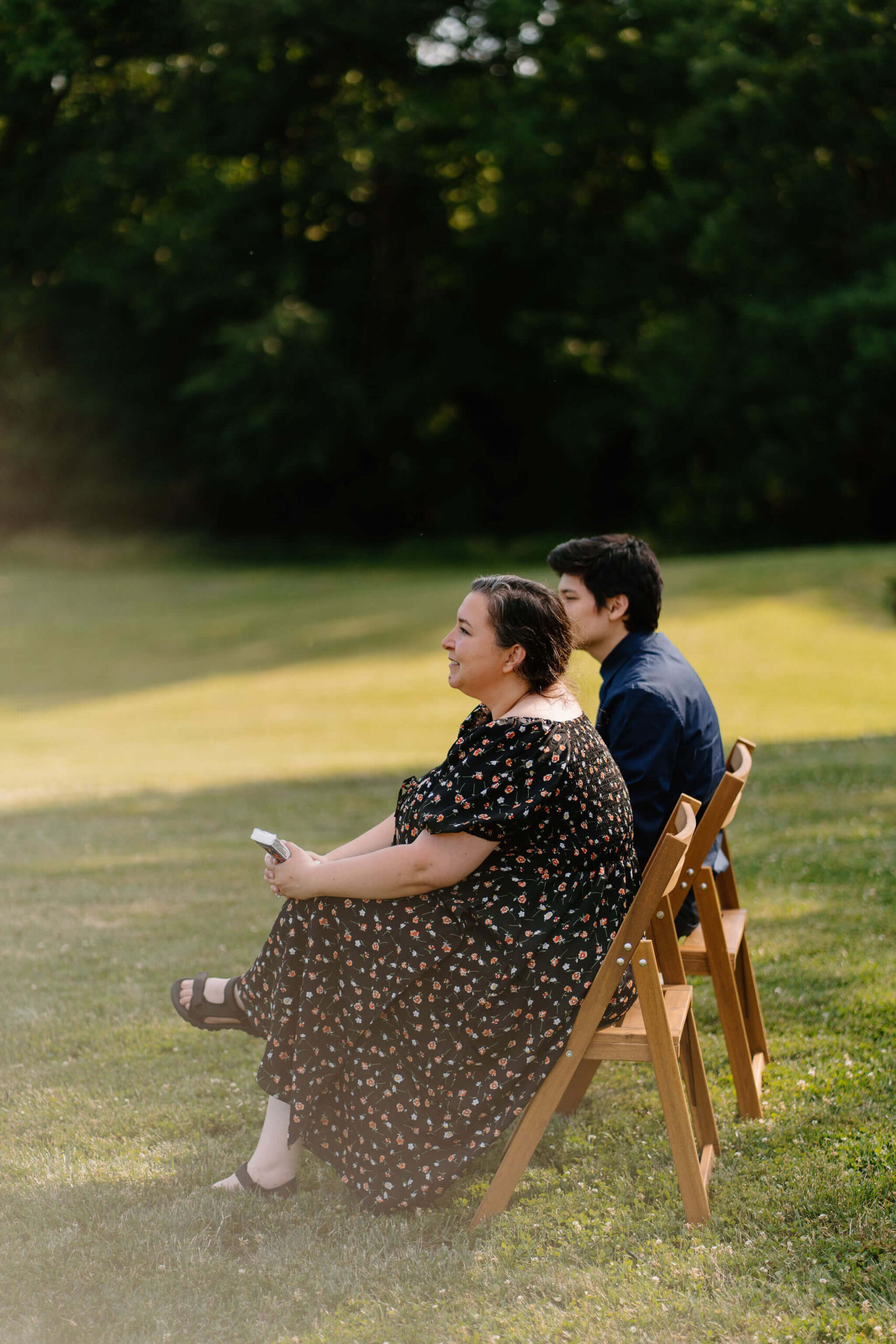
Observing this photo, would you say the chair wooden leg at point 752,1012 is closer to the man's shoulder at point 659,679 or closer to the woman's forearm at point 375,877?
the man's shoulder at point 659,679

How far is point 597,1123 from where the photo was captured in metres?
3.99

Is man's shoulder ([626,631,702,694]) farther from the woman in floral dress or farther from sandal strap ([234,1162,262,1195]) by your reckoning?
sandal strap ([234,1162,262,1195])

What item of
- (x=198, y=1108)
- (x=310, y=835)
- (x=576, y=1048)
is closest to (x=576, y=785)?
(x=576, y=1048)

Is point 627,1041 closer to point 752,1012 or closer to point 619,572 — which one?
point 752,1012

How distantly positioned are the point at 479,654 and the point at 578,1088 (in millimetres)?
1546

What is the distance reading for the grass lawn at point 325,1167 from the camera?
9.74 feet

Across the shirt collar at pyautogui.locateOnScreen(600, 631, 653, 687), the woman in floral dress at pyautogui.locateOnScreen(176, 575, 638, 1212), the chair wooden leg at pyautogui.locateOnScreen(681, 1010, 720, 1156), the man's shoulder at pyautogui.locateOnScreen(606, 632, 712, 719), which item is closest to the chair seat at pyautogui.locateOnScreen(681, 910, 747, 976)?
the chair wooden leg at pyautogui.locateOnScreen(681, 1010, 720, 1156)

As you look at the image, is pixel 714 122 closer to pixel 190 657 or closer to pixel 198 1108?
pixel 190 657

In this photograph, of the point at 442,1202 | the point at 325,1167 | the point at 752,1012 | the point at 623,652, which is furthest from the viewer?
the point at 752,1012

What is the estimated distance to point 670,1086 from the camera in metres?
3.24

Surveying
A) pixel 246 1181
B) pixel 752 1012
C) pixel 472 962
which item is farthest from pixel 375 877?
pixel 752 1012

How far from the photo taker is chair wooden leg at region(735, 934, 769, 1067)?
14.0ft

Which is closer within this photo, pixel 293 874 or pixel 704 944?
pixel 293 874

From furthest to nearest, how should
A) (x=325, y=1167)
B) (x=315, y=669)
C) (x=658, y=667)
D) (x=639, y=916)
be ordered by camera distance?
(x=315, y=669) < (x=658, y=667) < (x=325, y=1167) < (x=639, y=916)
